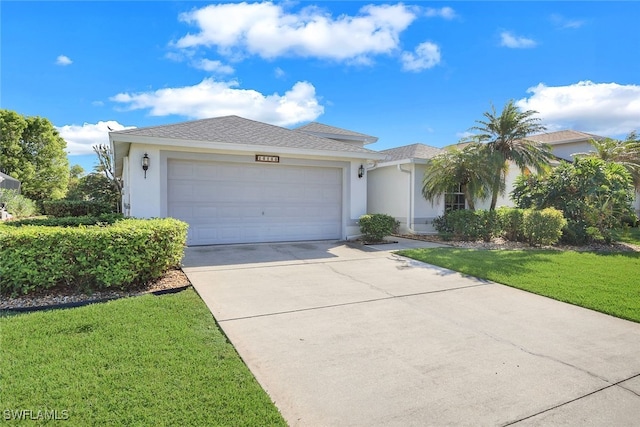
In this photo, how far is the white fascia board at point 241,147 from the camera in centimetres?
841

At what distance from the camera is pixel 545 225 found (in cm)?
1030

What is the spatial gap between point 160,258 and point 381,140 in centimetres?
1460

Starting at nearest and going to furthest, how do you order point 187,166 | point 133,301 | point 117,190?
point 133,301 < point 187,166 < point 117,190

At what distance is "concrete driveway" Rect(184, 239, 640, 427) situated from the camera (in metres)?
2.52

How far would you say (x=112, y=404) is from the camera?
2.38 meters

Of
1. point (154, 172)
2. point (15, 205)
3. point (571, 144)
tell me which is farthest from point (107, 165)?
point (571, 144)

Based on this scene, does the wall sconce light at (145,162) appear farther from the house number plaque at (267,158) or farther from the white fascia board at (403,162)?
the white fascia board at (403,162)

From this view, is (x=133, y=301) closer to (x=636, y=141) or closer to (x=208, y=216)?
(x=208, y=216)

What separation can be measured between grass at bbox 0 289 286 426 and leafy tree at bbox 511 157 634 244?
11.8 meters

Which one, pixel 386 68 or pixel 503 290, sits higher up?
pixel 386 68

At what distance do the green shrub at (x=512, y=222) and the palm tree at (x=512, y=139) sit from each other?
106 cm

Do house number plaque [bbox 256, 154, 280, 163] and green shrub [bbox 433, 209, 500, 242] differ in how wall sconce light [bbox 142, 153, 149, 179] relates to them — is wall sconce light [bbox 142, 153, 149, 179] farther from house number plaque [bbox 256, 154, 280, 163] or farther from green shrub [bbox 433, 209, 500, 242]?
green shrub [bbox 433, 209, 500, 242]

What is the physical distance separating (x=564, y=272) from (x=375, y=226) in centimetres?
500

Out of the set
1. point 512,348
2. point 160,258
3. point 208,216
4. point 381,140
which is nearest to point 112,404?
point 160,258
